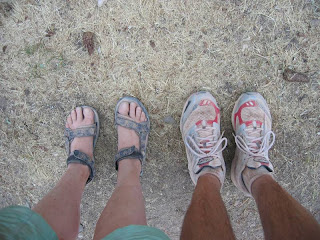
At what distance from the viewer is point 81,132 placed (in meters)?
1.87

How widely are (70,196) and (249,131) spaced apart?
1.36 meters

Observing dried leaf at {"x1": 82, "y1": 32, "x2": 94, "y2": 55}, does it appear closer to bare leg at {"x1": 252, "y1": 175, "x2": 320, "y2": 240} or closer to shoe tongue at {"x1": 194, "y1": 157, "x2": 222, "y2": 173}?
shoe tongue at {"x1": 194, "y1": 157, "x2": 222, "y2": 173}

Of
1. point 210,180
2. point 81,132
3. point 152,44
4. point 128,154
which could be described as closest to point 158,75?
point 152,44

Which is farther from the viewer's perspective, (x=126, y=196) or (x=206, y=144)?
(x=206, y=144)

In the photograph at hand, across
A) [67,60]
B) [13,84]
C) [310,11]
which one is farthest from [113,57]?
[310,11]

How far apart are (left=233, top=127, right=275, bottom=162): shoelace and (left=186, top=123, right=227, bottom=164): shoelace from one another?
129mm

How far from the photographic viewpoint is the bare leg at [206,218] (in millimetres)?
1158

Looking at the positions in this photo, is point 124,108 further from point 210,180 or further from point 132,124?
point 210,180

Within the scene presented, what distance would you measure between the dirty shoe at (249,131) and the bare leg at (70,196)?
43.8 inches

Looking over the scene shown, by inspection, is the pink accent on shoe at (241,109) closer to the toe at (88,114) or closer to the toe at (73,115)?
the toe at (88,114)

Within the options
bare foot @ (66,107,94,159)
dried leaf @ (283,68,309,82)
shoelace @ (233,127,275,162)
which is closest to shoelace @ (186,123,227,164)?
shoelace @ (233,127,275,162)

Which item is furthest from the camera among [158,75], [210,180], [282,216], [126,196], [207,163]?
[158,75]

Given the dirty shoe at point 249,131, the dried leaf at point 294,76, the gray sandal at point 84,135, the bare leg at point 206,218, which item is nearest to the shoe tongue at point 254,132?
the dirty shoe at point 249,131

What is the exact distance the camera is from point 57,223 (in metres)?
1.34
